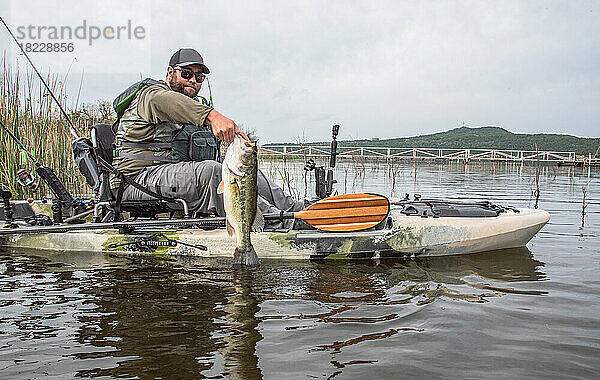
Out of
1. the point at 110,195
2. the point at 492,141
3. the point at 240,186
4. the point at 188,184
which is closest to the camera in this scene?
the point at 240,186

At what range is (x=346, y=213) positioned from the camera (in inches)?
213

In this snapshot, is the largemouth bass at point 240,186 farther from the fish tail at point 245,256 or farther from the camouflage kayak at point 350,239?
the camouflage kayak at point 350,239

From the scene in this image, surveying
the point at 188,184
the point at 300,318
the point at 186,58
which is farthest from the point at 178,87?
the point at 300,318

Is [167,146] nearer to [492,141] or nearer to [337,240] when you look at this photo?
[337,240]

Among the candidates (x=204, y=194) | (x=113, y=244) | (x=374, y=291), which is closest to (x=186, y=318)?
(x=374, y=291)

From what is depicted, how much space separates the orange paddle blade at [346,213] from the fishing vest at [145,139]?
4.76ft

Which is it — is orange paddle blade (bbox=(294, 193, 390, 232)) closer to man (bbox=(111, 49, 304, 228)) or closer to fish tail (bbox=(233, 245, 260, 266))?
man (bbox=(111, 49, 304, 228))

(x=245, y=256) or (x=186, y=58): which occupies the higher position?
(x=186, y=58)

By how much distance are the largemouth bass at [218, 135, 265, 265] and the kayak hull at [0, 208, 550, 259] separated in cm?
133

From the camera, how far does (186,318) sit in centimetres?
354

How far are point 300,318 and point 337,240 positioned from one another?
73.3 inches

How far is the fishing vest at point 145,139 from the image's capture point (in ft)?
17.4

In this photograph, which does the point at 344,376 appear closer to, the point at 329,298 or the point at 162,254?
the point at 329,298

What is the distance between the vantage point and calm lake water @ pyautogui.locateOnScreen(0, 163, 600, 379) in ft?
9.18
